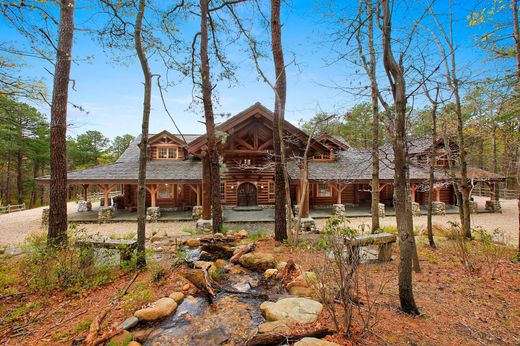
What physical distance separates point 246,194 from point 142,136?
37.3 ft

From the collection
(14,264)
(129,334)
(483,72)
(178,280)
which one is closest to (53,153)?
(14,264)

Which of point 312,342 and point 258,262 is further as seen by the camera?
point 258,262

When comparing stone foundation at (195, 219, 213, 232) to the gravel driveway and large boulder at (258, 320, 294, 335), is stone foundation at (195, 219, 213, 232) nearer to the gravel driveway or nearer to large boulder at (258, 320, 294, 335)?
the gravel driveway

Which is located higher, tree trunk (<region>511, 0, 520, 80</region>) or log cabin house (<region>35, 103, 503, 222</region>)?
tree trunk (<region>511, 0, 520, 80</region>)

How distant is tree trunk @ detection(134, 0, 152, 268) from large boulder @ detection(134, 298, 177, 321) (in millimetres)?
1868

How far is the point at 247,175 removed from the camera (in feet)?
52.3

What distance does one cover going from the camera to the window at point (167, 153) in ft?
58.4

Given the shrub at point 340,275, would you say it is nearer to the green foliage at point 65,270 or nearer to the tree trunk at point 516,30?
the green foliage at point 65,270

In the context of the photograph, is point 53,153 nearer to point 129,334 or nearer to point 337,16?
point 129,334

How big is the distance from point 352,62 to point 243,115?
19.3 ft

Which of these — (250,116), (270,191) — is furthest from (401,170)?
(270,191)

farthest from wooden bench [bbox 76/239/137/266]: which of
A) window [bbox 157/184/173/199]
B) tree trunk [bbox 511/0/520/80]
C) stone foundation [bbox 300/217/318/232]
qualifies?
window [bbox 157/184/173/199]

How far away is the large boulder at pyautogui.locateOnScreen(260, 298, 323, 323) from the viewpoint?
309cm

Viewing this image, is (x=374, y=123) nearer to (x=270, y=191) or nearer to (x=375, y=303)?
(x=375, y=303)
